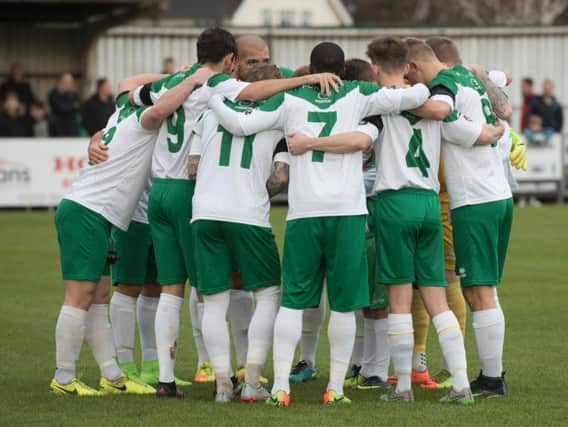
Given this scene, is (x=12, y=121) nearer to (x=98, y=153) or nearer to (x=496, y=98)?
(x=98, y=153)

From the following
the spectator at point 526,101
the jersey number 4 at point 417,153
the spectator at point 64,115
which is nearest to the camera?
the jersey number 4 at point 417,153

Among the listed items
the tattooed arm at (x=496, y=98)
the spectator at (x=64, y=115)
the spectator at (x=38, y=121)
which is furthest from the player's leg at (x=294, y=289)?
the spectator at (x=38, y=121)

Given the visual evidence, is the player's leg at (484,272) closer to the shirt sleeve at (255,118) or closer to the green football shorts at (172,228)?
the shirt sleeve at (255,118)

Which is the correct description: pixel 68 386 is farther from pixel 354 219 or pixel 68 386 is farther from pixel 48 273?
pixel 48 273

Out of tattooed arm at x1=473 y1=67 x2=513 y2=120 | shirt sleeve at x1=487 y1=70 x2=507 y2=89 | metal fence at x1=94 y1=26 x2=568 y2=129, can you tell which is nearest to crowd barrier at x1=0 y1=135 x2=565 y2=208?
metal fence at x1=94 y1=26 x2=568 y2=129

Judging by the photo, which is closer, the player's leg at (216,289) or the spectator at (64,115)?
the player's leg at (216,289)

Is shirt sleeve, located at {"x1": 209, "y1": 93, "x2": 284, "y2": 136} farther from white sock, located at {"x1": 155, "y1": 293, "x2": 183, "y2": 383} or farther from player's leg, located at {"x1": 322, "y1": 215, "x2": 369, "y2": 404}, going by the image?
white sock, located at {"x1": 155, "y1": 293, "x2": 183, "y2": 383}

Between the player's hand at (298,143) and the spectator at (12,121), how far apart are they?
17647mm

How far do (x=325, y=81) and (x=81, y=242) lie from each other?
1.94 metres

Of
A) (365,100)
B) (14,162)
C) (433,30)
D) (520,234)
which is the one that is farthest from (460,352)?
(433,30)

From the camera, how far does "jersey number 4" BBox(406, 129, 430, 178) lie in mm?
8398

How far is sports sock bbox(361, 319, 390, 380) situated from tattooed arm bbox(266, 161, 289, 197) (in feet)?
4.72

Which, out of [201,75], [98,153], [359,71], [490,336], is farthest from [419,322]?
[98,153]

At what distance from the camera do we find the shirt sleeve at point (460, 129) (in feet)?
27.9
